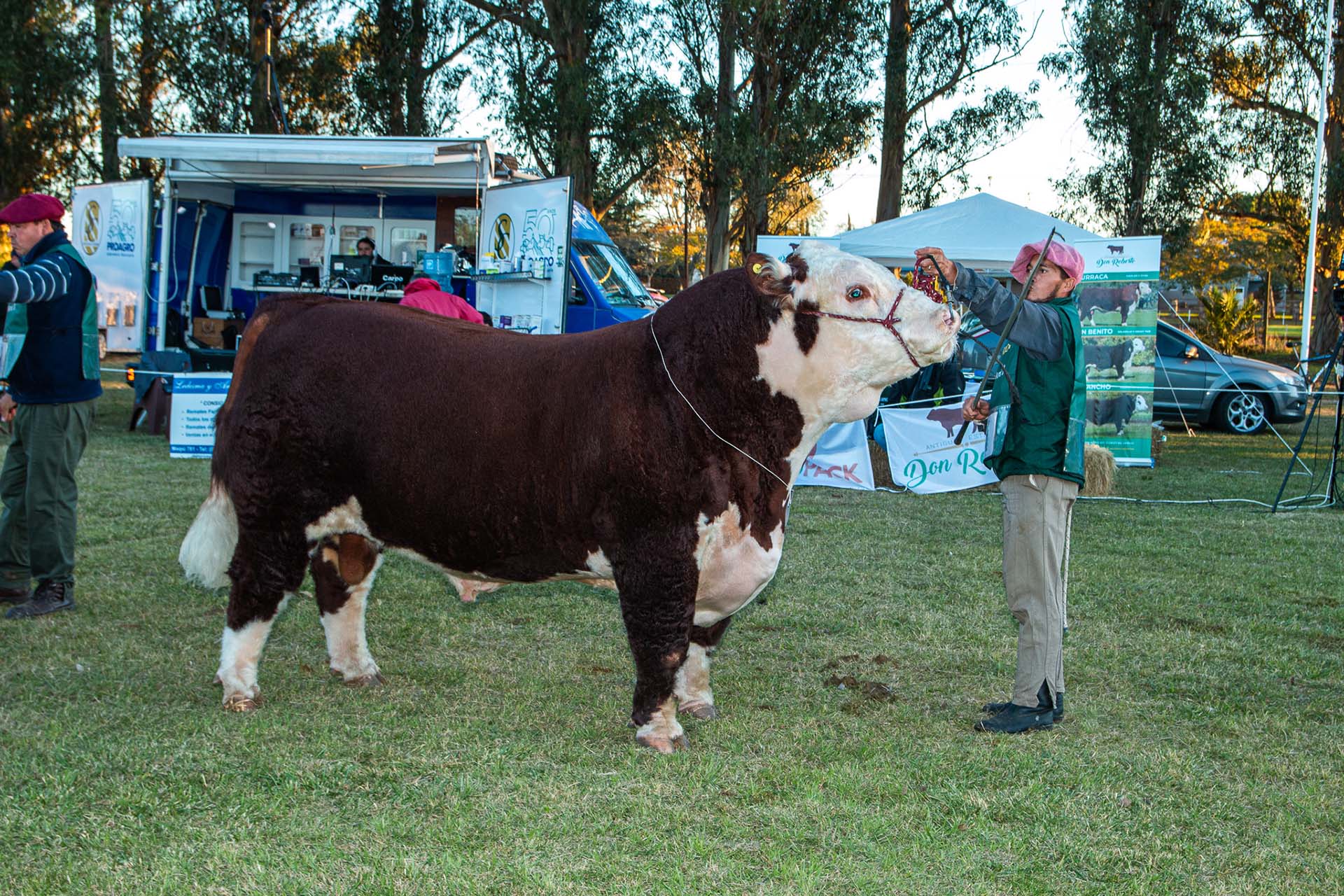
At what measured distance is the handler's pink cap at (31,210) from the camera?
6.01m

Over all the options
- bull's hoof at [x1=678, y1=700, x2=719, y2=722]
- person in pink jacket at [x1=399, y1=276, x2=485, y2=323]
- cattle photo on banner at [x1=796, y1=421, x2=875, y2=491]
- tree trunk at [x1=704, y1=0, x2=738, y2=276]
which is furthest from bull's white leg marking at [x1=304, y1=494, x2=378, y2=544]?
tree trunk at [x1=704, y1=0, x2=738, y2=276]

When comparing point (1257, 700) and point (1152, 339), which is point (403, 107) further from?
point (1257, 700)

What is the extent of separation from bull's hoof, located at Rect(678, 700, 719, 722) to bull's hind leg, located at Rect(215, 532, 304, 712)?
1.69 metres

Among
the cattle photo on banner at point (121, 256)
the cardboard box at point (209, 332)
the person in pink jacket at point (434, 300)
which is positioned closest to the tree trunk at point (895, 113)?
the cardboard box at point (209, 332)

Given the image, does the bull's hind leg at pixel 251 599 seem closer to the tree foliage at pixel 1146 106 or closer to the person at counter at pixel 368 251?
the person at counter at pixel 368 251

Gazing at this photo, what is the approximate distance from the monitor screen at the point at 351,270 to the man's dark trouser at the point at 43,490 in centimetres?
845

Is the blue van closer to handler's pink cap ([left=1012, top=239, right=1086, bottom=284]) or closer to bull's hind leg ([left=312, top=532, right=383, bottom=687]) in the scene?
bull's hind leg ([left=312, top=532, right=383, bottom=687])

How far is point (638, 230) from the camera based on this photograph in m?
50.1

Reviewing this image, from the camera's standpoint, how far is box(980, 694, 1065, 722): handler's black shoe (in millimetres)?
A: 4784

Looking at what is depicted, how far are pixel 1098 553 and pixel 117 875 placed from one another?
719cm

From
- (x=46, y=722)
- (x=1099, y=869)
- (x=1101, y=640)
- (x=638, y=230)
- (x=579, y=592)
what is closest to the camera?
(x=1099, y=869)

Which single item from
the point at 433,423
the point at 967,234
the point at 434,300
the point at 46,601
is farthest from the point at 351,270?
the point at 433,423

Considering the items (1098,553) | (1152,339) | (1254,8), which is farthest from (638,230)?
(1098,553)

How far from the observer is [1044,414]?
465 cm
